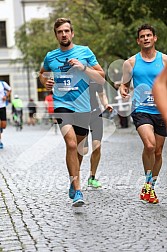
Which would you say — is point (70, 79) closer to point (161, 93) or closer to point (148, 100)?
point (148, 100)

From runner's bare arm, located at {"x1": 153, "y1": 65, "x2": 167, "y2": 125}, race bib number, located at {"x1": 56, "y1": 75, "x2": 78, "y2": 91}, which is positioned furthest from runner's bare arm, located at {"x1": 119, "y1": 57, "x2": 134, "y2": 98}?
runner's bare arm, located at {"x1": 153, "y1": 65, "x2": 167, "y2": 125}

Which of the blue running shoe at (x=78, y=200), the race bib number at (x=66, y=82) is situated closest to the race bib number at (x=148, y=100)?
the race bib number at (x=66, y=82)

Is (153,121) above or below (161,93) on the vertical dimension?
below

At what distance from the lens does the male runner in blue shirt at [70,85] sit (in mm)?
7027

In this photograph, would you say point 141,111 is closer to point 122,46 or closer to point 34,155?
point 34,155

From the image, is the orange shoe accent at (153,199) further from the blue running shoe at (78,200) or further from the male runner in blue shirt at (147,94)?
the blue running shoe at (78,200)

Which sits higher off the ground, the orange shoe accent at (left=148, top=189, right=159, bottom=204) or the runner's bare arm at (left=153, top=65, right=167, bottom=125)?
the runner's bare arm at (left=153, top=65, right=167, bottom=125)

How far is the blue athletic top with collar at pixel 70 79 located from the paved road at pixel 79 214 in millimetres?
1142

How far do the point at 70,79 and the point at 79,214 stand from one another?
1512mm

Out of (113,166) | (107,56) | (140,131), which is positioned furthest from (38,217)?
(107,56)

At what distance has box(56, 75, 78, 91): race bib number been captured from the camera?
7.16 metres

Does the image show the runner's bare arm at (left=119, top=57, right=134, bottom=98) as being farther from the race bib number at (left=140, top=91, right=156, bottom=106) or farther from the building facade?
the building facade

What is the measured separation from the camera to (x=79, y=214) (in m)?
6.64

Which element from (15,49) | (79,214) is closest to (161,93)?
(79,214)
